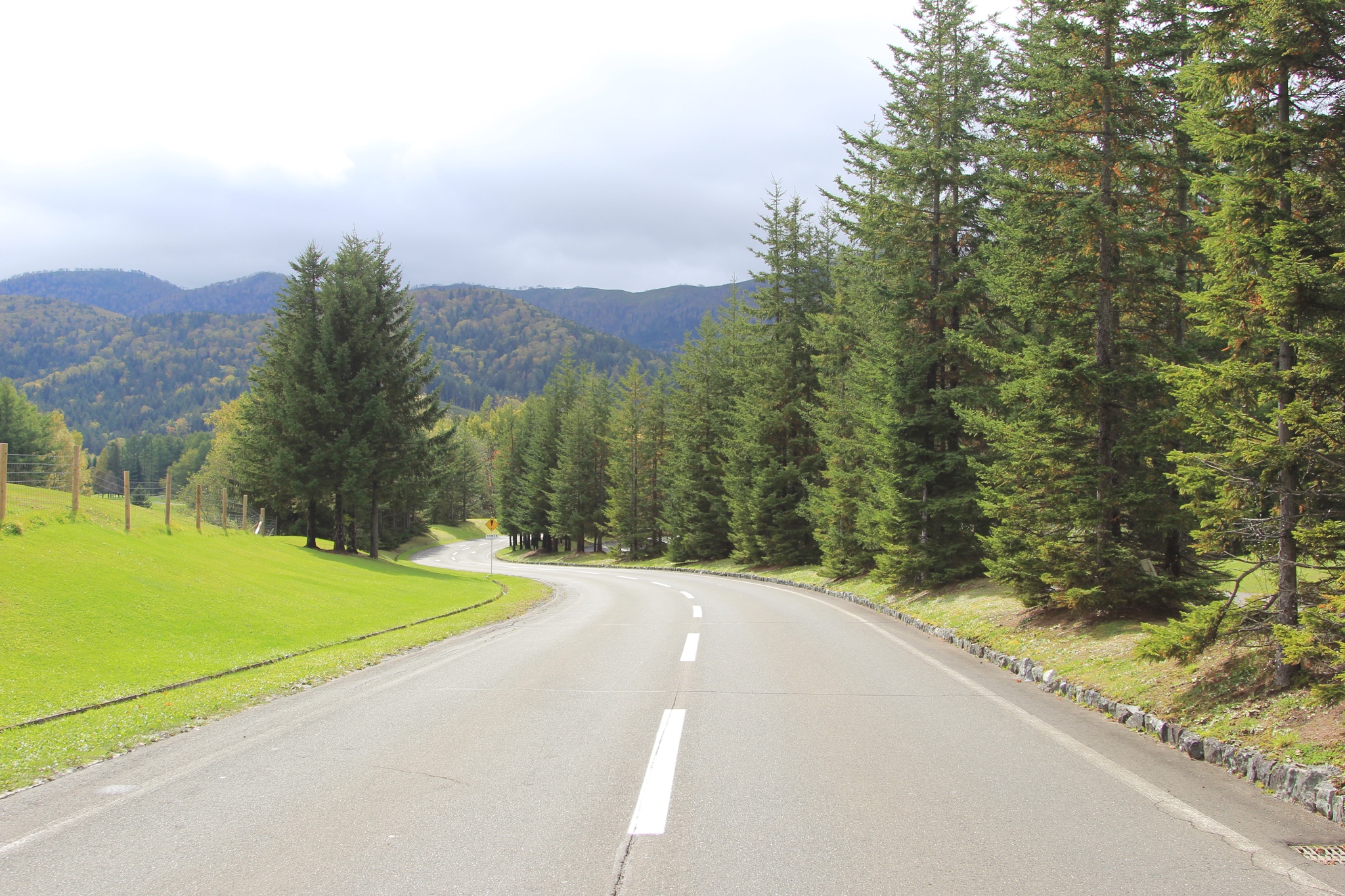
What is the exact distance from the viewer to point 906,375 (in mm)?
20047

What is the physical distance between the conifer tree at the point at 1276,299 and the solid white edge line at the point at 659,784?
16.4 ft

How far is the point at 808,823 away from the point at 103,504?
24.2 m

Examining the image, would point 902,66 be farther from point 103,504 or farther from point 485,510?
point 485,510

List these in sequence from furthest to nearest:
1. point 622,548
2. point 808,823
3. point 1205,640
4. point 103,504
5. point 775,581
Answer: point 622,548 → point 775,581 → point 103,504 → point 1205,640 → point 808,823

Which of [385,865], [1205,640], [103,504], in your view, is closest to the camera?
[385,865]

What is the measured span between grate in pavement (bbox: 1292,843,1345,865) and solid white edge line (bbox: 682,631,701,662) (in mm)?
7452

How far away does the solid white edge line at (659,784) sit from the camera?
15.0 feet

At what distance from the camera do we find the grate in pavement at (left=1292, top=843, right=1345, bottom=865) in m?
4.18

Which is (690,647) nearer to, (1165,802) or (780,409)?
(1165,802)

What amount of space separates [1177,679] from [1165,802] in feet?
9.88

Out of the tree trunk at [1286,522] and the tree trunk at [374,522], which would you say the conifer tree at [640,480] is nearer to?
the tree trunk at [374,522]

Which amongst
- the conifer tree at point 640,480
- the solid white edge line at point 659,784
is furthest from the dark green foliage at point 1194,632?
the conifer tree at point 640,480

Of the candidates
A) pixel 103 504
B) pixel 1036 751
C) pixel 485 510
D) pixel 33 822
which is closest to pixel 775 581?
pixel 103 504

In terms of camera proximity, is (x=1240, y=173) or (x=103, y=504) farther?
(x=103, y=504)
